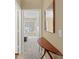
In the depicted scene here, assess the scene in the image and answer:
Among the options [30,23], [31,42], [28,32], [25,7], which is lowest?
[31,42]

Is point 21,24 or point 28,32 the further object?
point 28,32

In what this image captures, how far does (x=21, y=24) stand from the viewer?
689 centimetres

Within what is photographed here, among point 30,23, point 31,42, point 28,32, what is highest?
point 30,23

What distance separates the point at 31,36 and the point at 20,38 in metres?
2.49

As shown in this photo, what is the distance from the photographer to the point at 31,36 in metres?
9.27
